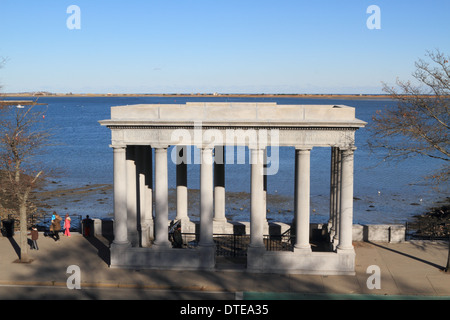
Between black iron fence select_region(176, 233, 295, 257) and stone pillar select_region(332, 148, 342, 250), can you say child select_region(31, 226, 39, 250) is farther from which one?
stone pillar select_region(332, 148, 342, 250)

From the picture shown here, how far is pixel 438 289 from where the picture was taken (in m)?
18.9

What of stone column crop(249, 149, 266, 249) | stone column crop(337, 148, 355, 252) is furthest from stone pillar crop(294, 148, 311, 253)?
stone column crop(249, 149, 266, 249)

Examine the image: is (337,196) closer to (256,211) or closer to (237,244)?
(256,211)

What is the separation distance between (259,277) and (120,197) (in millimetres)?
6489

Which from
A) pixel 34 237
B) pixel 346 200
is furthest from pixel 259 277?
pixel 34 237

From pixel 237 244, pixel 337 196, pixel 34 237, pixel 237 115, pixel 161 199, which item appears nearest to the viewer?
pixel 237 115

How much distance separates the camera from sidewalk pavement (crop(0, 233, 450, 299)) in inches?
741

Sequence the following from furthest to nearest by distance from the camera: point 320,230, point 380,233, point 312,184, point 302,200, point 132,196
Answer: point 312,184
point 320,230
point 380,233
point 132,196
point 302,200

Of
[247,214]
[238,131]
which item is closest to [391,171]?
[247,214]

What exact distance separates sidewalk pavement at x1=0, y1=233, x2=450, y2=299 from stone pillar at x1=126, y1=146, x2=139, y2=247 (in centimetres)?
149

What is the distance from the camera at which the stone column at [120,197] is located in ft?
69.8

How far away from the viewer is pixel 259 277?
802 inches

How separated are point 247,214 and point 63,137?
8778 cm
